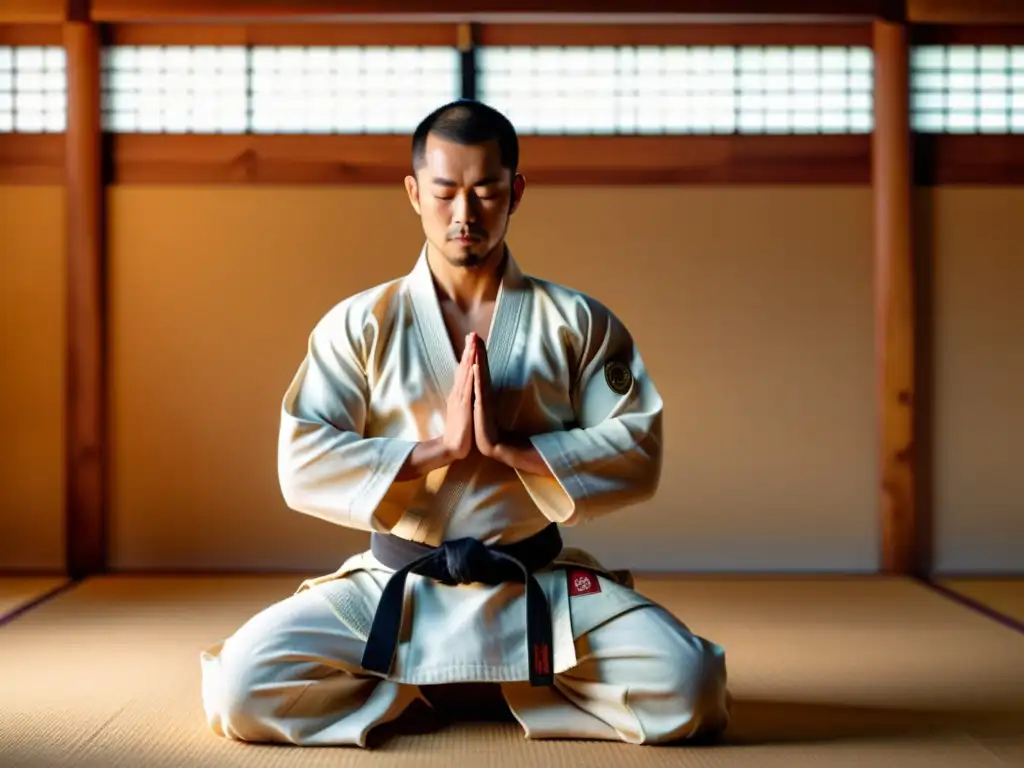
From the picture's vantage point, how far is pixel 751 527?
526 centimetres

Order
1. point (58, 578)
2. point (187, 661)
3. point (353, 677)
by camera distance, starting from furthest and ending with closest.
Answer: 1. point (58, 578)
2. point (187, 661)
3. point (353, 677)

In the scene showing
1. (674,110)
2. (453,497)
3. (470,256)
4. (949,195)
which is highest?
A: (674,110)

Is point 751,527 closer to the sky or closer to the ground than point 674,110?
closer to the ground

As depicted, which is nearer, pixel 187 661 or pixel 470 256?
pixel 470 256

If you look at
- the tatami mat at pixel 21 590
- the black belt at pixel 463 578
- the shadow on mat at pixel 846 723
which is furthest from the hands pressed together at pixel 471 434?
the tatami mat at pixel 21 590

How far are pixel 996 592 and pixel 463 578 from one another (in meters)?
2.86

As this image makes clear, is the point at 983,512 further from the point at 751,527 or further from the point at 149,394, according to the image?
the point at 149,394

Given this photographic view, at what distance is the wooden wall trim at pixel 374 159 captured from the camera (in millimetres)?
5223

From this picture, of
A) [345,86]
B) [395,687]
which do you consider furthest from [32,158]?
[395,687]

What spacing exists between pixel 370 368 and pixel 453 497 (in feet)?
1.15

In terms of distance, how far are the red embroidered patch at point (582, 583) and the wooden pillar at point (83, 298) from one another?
297 cm

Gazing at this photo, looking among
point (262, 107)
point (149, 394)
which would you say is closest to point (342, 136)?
point (262, 107)

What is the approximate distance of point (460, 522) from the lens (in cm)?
278

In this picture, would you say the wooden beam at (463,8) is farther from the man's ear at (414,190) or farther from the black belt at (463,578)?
the black belt at (463,578)
